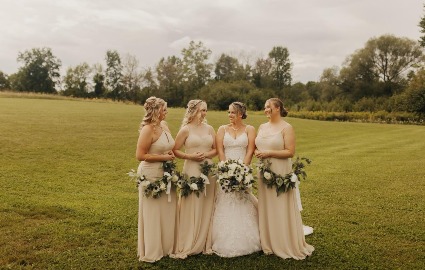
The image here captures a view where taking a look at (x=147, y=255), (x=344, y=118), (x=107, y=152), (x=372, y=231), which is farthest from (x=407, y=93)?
(x=147, y=255)

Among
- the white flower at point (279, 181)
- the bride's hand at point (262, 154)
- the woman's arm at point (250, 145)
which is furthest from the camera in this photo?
the woman's arm at point (250, 145)

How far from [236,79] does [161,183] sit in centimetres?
8130

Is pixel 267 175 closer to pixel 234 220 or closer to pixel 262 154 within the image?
pixel 262 154

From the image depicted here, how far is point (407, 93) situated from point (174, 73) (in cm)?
4453

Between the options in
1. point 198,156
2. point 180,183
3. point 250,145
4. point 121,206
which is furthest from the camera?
point 121,206

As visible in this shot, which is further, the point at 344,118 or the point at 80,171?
the point at 344,118

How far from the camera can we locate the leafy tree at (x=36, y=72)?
3342 inches

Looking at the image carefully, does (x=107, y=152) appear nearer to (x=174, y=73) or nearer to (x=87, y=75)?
(x=174, y=73)

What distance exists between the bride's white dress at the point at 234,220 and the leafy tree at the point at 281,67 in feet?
279

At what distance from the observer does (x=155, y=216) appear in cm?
704

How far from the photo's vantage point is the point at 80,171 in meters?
15.5

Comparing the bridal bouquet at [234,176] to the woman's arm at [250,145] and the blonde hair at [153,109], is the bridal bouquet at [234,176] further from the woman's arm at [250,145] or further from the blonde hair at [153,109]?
the blonde hair at [153,109]

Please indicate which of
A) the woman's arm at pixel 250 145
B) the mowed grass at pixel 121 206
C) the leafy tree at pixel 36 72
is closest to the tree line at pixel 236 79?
the leafy tree at pixel 36 72

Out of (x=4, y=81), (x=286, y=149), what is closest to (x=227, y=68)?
(x=4, y=81)
